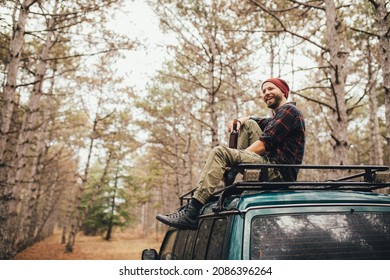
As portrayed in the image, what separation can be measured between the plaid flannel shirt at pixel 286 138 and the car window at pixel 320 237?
1114mm

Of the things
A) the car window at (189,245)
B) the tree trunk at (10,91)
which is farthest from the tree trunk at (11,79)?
the car window at (189,245)

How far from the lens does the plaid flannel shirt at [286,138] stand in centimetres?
324

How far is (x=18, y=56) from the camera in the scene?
21.4 ft

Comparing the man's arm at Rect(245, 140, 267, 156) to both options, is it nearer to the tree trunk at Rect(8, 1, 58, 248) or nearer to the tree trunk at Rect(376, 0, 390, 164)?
the tree trunk at Rect(376, 0, 390, 164)

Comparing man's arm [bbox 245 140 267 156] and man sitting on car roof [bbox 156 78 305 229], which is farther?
man's arm [bbox 245 140 267 156]

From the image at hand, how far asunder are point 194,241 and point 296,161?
1332 millimetres

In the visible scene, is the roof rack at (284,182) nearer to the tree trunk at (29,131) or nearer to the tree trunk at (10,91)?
the tree trunk at (10,91)

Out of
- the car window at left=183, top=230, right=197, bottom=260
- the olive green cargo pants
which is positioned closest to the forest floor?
the car window at left=183, top=230, right=197, bottom=260

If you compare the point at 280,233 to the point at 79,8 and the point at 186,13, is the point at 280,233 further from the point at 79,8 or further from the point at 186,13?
the point at 186,13

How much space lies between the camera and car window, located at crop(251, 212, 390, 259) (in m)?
1.98

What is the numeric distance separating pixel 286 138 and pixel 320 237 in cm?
147

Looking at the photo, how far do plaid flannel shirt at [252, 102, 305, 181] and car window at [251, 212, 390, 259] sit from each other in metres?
1.11

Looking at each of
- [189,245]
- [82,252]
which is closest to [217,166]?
[189,245]
